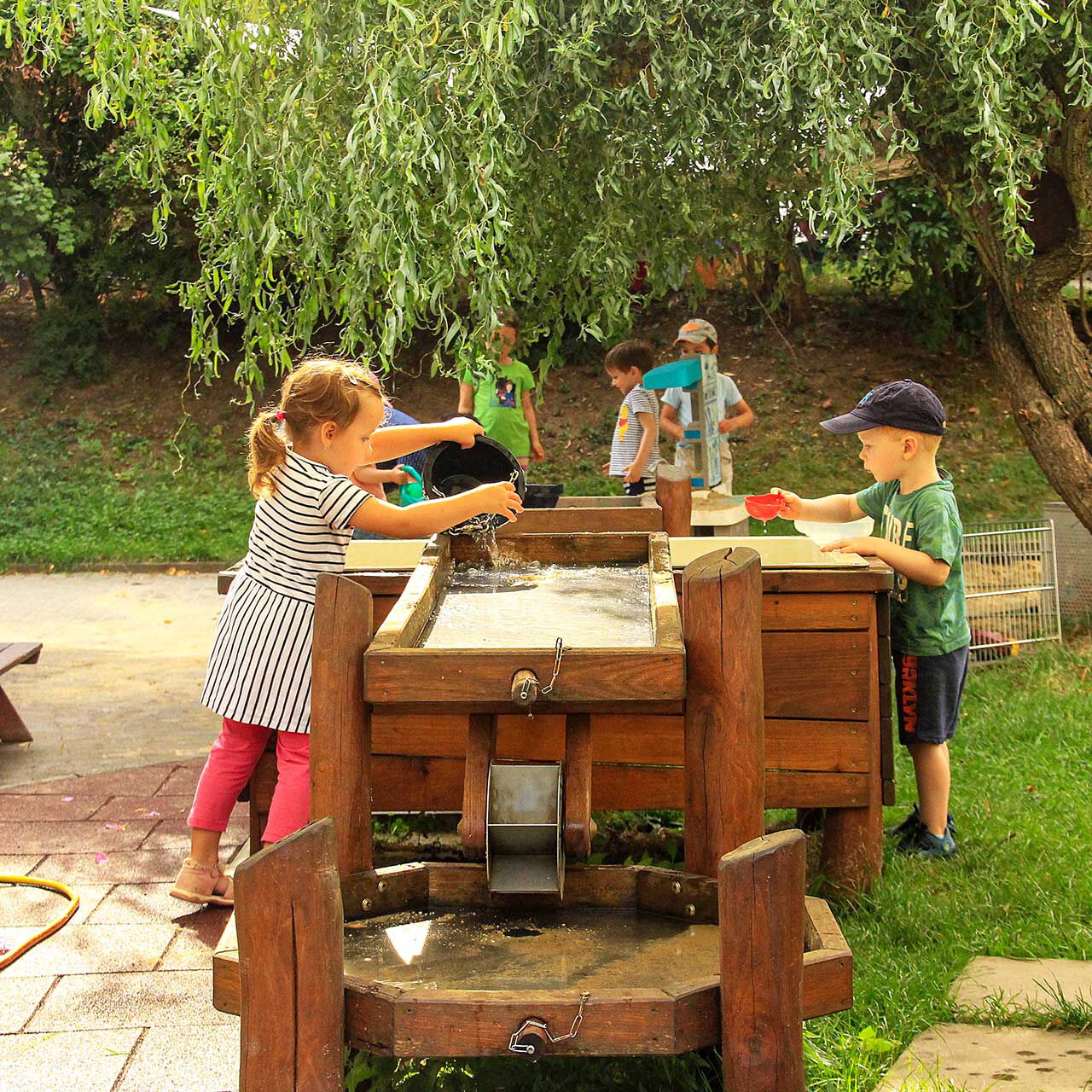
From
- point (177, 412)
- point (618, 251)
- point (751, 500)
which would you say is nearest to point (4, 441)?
point (177, 412)

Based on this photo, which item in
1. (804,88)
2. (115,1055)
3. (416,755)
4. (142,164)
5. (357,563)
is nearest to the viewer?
(115,1055)

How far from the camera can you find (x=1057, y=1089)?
2.60 metres

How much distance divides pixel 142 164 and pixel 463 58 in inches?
81.8

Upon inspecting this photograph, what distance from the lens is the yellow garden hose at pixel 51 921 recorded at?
11.5 feet

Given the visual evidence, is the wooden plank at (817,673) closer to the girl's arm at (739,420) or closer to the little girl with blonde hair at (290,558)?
the little girl with blonde hair at (290,558)

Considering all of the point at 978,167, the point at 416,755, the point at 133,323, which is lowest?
the point at 416,755

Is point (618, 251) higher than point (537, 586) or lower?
higher

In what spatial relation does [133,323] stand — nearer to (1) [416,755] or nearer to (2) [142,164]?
(2) [142,164]

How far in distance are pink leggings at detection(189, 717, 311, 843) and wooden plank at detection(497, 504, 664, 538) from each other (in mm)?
1042

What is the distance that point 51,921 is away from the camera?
378cm

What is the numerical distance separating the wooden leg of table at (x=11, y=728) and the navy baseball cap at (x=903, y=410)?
12.6 ft

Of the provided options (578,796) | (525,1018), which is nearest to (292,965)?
(525,1018)

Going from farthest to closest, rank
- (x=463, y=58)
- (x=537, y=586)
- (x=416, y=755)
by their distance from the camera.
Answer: (x=463, y=58) → (x=416, y=755) → (x=537, y=586)

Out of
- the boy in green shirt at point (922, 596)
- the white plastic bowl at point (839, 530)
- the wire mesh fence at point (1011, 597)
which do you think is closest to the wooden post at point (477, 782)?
the boy in green shirt at point (922, 596)
